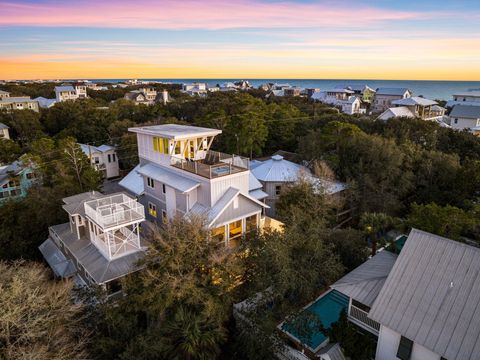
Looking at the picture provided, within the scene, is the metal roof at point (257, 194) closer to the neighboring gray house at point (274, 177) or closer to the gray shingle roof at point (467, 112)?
the neighboring gray house at point (274, 177)

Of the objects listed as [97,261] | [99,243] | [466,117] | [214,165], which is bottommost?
[97,261]

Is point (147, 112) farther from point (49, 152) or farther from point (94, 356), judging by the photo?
point (94, 356)

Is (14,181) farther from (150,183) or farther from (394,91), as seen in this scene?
(394,91)

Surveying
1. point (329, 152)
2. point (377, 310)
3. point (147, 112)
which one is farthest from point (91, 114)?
point (377, 310)

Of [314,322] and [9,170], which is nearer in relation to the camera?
[314,322]

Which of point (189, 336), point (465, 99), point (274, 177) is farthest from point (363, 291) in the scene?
point (465, 99)

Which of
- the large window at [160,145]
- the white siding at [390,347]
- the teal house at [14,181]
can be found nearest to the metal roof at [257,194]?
the large window at [160,145]
